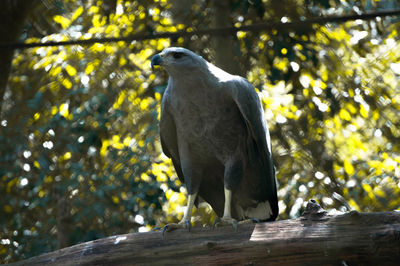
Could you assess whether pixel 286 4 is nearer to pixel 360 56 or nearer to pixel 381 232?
pixel 360 56

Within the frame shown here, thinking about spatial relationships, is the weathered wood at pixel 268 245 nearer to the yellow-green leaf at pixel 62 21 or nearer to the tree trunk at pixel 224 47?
the tree trunk at pixel 224 47

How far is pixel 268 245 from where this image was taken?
2432 mm

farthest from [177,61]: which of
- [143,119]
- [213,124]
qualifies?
[143,119]

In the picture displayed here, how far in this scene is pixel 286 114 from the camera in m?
4.32

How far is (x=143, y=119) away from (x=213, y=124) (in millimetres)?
1512

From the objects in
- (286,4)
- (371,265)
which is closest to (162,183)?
(286,4)

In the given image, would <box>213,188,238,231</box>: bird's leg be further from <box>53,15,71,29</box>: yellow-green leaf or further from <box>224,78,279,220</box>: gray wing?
<box>53,15,71,29</box>: yellow-green leaf

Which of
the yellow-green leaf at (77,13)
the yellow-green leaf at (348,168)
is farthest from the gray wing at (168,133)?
the yellow-green leaf at (77,13)

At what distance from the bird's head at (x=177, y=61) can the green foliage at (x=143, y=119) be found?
0.90 metres

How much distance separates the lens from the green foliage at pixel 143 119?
163 inches

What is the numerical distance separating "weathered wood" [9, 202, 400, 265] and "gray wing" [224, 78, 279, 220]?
671mm

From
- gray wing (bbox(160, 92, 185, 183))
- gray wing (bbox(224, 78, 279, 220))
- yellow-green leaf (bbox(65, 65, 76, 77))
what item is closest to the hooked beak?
gray wing (bbox(160, 92, 185, 183))

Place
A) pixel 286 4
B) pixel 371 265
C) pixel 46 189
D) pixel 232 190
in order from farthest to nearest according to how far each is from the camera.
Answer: pixel 46 189 → pixel 286 4 → pixel 232 190 → pixel 371 265

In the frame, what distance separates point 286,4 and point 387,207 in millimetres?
1781
